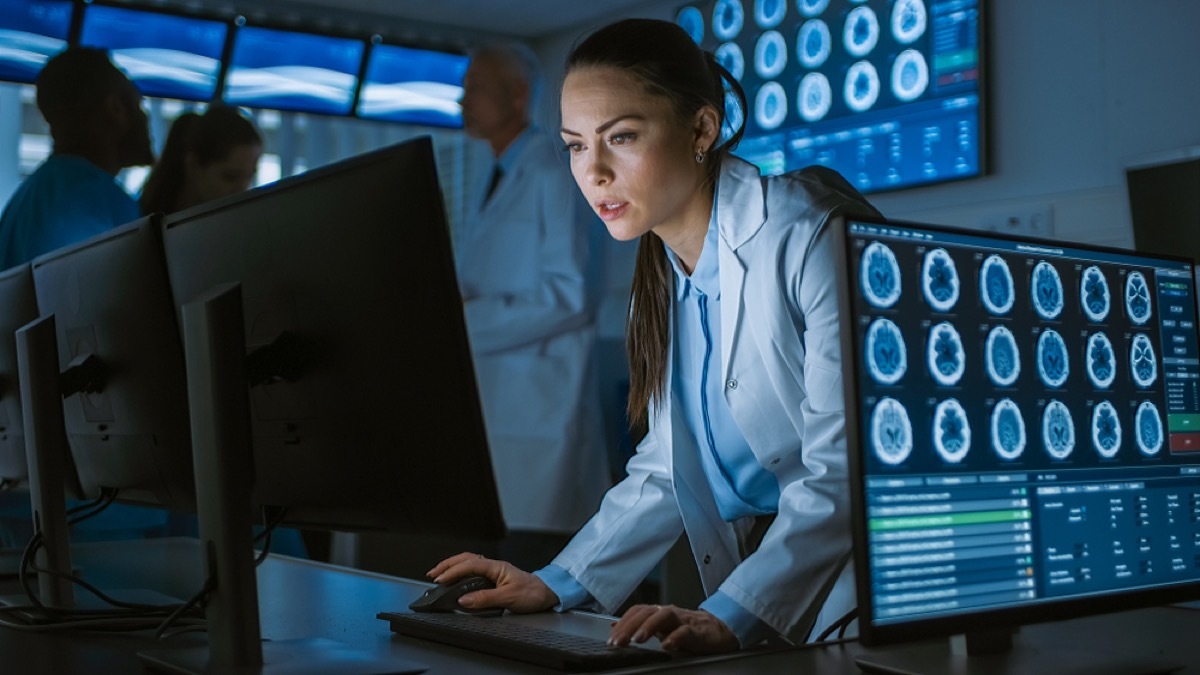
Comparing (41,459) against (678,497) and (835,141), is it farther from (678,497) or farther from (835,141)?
→ (835,141)

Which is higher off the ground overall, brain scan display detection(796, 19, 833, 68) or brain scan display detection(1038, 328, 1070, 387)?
brain scan display detection(796, 19, 833, 68)

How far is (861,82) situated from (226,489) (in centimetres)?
303

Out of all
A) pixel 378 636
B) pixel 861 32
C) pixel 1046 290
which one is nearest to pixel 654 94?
pixel 1046 290

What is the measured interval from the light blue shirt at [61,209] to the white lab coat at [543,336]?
1255 millimetres

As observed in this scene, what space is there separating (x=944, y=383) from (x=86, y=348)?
91 cm

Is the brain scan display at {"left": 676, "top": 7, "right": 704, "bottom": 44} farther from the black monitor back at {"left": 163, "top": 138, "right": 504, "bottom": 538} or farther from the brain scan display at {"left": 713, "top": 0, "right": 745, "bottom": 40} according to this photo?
the black monitor back at {"left": 163, "top": 138, "right": 504, "bottom": 538}

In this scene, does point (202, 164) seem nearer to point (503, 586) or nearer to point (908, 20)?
point (503, 586)

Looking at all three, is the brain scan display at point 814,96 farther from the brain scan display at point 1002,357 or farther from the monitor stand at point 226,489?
the monitor stand at point 226,489

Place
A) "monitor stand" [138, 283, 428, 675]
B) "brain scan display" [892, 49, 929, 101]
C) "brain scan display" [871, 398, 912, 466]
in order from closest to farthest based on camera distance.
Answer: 1. "brain scan display" [871, 398, 912, 466]
2. "monitor stand" [138, 283, 428, 675]
3. "brain scan display" [892, 49, 929, 101]

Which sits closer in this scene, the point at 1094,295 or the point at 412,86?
the point at 1094,295

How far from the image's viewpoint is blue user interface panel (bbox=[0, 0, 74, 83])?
374cm

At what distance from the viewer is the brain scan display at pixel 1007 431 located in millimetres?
935

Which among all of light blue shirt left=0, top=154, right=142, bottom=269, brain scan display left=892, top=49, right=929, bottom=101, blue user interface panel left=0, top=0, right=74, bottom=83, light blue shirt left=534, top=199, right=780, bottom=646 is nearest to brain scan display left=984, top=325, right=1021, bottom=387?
light blue shirt left=534, top=199, right=780, bottom=646

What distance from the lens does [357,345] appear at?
3.14ft
